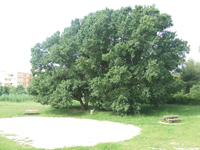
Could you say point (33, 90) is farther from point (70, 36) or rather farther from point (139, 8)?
point (139, 8)

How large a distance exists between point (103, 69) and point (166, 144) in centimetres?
1185

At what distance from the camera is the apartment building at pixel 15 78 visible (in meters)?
80.1

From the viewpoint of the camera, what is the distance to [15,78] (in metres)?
80.4

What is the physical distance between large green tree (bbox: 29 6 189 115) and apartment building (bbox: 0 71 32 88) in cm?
6738

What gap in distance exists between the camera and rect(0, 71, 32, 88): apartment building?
8006 centimetres

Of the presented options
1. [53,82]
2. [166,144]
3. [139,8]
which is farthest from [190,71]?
[166,144]

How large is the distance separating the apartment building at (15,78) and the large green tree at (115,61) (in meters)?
67.4

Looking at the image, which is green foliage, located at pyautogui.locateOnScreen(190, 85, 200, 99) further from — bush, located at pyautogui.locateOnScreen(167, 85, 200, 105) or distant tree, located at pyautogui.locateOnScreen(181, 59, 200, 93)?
distant tree, located at pyautogui.locateOnScreen(181, 59, 200, 93)

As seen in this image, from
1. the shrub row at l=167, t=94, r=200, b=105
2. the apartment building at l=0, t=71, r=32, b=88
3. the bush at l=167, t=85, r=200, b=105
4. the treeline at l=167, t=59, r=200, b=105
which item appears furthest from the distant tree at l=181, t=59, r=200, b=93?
the apartment building at l=0, t=71, r=32, b=88

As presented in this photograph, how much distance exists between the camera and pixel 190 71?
108 feet

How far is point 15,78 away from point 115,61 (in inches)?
2993

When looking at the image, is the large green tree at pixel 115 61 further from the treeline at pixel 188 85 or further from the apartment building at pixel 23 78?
the apartment building at pixel 23 78

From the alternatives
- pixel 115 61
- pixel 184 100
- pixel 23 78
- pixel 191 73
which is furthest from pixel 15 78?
pixel 115 61

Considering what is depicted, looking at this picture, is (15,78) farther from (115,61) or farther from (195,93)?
(115,61)
